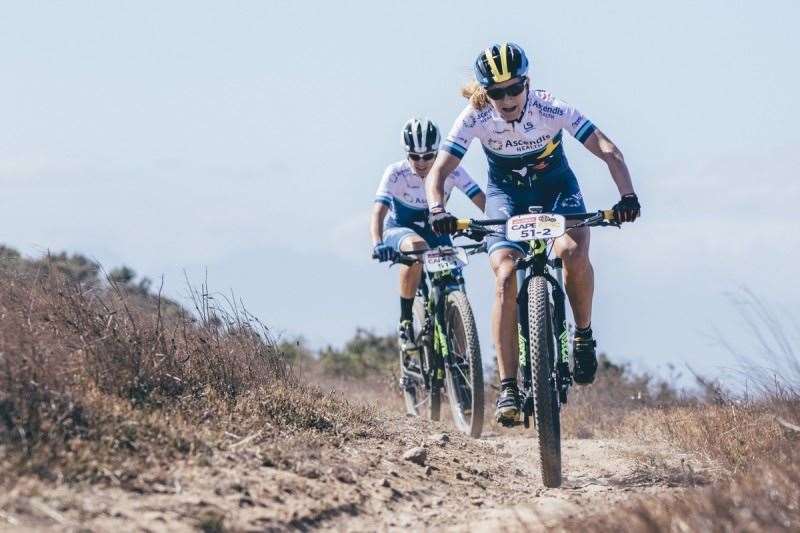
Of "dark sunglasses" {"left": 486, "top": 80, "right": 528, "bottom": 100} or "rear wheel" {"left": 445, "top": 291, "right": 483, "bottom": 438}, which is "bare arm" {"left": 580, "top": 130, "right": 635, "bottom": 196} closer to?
"dark sunglasses" {"left": 486, "top": 80, "right": 528, "bottom": 100}

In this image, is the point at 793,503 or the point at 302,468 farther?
the point at 302,468

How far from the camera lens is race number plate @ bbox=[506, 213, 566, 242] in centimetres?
679

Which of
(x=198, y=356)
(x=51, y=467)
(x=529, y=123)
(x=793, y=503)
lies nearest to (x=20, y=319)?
(x=198, y=356)

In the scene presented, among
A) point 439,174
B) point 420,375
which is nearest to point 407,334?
point 420,375

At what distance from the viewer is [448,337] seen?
963cm

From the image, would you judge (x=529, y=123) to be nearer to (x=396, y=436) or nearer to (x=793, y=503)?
(x=396, y=436)

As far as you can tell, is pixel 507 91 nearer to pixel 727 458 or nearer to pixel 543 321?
pixel 543 321

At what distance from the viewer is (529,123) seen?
7.62m

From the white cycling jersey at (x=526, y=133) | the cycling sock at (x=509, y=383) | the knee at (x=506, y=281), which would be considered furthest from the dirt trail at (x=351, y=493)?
the white cycling jersey at (x=526, y=133)

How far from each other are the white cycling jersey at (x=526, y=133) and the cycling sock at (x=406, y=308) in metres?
2.90

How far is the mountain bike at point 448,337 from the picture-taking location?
9141 millimetres

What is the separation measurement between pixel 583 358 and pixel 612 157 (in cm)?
127

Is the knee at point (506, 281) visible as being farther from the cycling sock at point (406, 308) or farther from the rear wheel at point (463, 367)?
the cycling sock at point (406, 308)

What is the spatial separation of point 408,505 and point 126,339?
1869 mm
